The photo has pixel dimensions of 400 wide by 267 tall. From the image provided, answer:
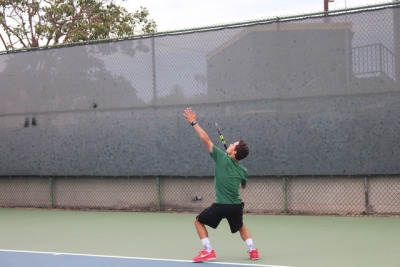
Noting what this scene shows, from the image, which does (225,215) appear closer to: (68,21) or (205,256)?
(205,256)

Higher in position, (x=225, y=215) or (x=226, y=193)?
(x=226, y=193)

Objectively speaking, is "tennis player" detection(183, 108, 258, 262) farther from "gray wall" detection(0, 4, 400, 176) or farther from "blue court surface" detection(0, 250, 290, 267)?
"gray wall" detection(0, 4, 400, 176)

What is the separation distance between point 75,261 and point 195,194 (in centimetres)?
418

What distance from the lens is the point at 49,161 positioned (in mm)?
12008

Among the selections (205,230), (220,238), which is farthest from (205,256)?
(220,238)

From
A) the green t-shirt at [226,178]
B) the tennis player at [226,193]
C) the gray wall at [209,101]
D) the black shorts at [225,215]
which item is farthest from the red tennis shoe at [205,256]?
the gray wall at [209,101]

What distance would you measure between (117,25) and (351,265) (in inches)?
632

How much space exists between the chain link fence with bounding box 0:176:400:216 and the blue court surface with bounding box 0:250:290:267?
149 inches

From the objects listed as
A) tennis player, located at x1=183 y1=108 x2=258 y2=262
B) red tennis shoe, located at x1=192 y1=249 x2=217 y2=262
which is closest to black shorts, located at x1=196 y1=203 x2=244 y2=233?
tennis player, located at x1=183 y1=108 x2=258 y2=262

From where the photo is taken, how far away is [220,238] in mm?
8289

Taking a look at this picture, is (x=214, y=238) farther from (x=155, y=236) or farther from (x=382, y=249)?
(x=382, y=249)

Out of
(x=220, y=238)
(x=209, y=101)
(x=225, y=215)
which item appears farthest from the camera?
(x=209, y=101)

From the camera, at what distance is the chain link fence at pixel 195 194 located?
977 centimetres

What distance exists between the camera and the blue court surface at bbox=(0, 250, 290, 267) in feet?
21.7
